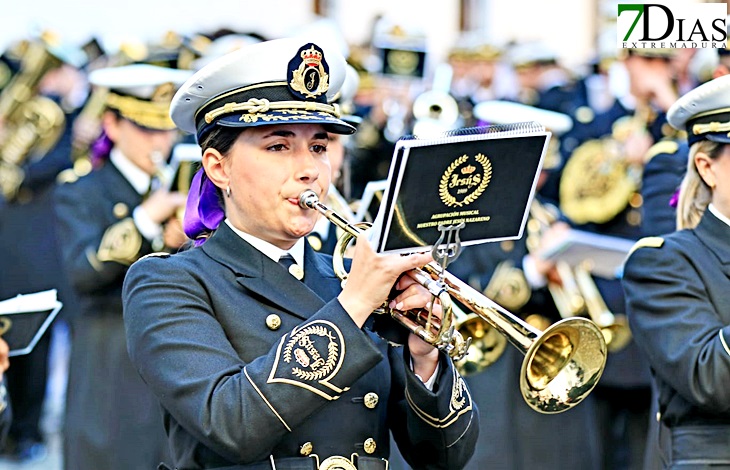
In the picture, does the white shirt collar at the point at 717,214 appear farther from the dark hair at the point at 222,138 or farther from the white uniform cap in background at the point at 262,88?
the dark hair at the point at 222,138

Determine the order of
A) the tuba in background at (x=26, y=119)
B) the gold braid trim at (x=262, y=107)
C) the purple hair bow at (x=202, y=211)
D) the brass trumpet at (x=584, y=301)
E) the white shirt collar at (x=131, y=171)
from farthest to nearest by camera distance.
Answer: the tuba in background at (x=26, y=119)
the brass trumpet at (x=584, y=301)
the white shirt collar at (x=131, y=171)
the purple hair bow at (x=202, y=211)
the gold braid trim at (x=262, y=107)

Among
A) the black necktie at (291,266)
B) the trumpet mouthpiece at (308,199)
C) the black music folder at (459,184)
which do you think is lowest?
the black necktie at (291,266)

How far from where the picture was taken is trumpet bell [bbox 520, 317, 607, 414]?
12.6ft

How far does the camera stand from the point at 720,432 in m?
4.80

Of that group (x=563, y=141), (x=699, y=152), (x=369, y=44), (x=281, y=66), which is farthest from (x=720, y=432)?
(x=369, y=44)

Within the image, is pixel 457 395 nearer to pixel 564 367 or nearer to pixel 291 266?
pixel 564 367

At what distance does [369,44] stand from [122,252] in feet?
22.6

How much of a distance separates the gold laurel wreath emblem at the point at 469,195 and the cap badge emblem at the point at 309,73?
0.57 metres

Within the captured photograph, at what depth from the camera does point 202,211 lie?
4098 millimetres

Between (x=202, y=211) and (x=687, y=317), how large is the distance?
1.62 meters

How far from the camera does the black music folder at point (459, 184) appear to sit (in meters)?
3.41

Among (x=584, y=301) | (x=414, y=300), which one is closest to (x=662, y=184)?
(x=584, y=301)

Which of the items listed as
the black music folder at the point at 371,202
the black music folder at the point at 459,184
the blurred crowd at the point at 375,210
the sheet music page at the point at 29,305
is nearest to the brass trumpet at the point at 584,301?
the blurred crowd at the point at 375,210

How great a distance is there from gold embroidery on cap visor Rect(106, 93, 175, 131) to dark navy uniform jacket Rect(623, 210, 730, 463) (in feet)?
9.86
